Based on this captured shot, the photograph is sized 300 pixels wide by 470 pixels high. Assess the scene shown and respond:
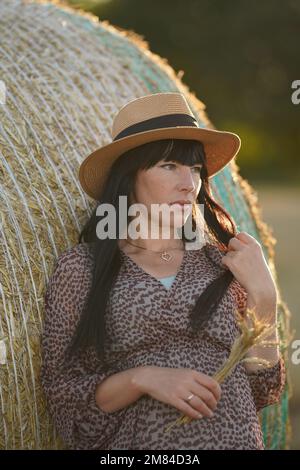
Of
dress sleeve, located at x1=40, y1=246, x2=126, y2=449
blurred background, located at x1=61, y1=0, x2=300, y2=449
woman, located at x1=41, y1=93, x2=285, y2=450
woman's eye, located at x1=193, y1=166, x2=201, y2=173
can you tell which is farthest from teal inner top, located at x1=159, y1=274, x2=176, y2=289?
blurred background, located at x1=61, y1=0, x2=300, y2=449

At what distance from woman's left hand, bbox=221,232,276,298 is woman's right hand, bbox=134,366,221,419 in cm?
35

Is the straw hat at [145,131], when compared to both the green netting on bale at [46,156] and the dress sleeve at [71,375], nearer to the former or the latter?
the green netting on bale at [46,156]

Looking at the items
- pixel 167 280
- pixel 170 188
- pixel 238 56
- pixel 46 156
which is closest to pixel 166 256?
pixel 167 280

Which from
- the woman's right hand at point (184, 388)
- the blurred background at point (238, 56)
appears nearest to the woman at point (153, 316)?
the woman's right hand at point (184, 388)

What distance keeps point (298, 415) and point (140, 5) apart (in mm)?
13131

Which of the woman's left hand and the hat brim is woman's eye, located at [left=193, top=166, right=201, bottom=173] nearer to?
the hat brim

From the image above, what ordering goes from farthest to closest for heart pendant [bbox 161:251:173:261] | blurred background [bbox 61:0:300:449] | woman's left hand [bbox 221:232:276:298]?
blurred background [bbox 61:0:300:449], heart pendant [bbox 161:251:173:261], woman's left hand [bbox 221:232:276:298]

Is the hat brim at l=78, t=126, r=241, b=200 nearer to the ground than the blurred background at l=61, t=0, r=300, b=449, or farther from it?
farther from it

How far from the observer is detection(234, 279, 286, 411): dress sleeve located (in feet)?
9.58

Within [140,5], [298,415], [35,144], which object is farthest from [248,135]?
[35,144]

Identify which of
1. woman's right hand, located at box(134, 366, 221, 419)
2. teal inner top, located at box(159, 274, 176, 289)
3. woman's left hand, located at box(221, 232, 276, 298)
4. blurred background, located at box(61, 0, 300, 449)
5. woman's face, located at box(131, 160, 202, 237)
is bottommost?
blurred background, located at box(61, 0, 300, 449)

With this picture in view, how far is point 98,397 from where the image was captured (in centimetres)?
273

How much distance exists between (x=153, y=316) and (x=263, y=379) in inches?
17.0

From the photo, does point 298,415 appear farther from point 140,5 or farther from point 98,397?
point 140,5
